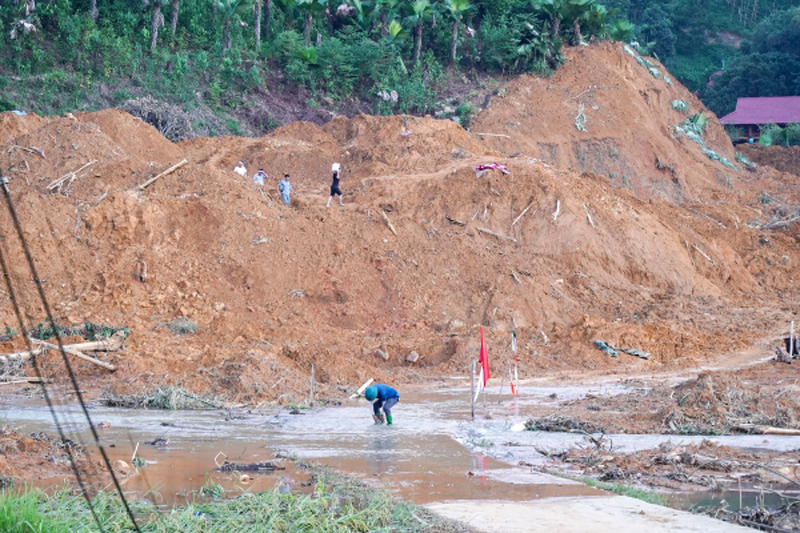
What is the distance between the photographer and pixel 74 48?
110 feet

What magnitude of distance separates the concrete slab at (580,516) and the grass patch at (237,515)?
0.31m

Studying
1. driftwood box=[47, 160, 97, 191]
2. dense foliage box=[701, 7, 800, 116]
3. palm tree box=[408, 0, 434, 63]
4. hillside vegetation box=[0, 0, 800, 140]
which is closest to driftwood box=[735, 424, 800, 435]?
driftwood box=[47, 160, 97, 191]

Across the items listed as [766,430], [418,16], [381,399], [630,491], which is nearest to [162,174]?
[381,399]

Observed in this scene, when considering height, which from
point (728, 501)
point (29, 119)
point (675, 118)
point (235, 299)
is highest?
point (675, 118)

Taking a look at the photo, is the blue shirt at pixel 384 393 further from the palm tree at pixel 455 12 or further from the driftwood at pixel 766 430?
the palm tree at pixel 455 12

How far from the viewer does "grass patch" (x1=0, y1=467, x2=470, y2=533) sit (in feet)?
18.3

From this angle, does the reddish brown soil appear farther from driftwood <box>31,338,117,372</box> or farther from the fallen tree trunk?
the fallen tree trunk

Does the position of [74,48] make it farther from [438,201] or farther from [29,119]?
[438,201]

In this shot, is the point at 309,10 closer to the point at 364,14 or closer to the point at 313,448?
the point at 364,14

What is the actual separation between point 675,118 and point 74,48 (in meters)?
26.5

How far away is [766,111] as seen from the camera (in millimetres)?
46656

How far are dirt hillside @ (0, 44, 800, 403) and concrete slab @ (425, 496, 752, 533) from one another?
6.61 m

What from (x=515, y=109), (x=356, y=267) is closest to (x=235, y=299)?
(x=356, y=267)

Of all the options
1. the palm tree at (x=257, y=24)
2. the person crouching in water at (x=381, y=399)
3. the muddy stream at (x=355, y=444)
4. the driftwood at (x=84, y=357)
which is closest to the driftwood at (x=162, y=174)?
the driftwood at (x=84, y=357)
